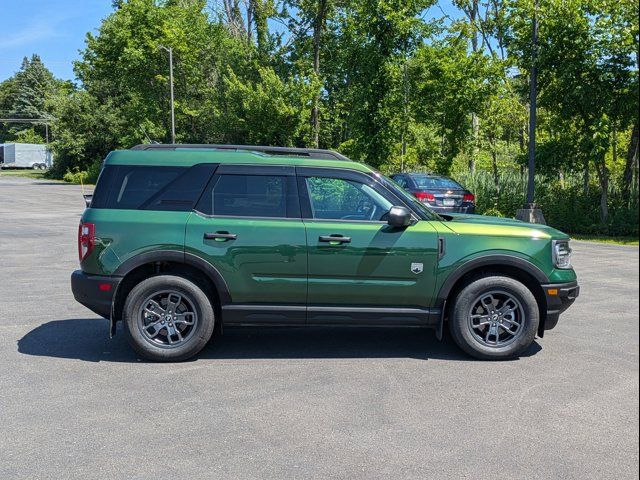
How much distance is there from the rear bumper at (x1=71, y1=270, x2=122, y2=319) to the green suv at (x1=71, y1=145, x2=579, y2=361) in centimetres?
1

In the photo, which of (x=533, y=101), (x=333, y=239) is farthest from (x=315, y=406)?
(x=533, y=101)

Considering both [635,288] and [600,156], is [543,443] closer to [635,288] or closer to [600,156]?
[635,288]

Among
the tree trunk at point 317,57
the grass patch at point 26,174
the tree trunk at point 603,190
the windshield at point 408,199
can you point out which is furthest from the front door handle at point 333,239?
the grass patch at point 26,174

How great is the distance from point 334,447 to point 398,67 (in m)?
21.5

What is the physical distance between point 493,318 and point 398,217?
1.38m

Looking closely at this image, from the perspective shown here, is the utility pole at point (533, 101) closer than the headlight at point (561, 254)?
No

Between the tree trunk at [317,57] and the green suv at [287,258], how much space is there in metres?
25.2

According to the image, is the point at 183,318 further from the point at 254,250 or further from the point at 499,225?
the point at 499,225

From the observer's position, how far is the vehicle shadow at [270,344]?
6.06 meters

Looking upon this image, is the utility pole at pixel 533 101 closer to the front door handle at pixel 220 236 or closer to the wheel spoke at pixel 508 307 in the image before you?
the wheel spoke at pixel 508 307

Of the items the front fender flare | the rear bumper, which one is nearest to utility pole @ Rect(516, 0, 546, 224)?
the front fender flare

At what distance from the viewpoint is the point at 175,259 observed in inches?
227

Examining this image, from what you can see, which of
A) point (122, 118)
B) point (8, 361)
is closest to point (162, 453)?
point (8, 361)

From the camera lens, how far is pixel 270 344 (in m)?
6.51
